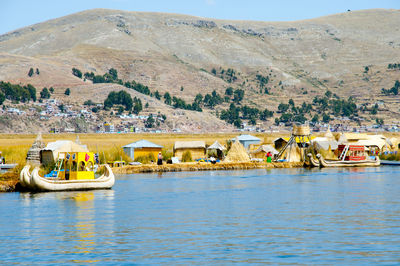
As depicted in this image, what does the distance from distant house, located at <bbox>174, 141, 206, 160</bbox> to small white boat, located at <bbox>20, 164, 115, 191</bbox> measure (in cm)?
2879

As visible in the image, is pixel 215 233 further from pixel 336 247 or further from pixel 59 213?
pixel 59 213

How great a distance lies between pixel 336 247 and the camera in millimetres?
25312

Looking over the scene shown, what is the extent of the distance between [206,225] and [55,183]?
18.5 meters

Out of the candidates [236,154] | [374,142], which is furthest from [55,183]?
[374,142]

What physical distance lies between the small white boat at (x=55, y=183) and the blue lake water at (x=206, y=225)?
619mm

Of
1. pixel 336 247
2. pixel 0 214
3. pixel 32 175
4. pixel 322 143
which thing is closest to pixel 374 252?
pixel 336 247

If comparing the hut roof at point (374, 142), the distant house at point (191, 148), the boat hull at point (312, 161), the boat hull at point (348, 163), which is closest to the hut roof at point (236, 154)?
the distant house at point (191, 148)

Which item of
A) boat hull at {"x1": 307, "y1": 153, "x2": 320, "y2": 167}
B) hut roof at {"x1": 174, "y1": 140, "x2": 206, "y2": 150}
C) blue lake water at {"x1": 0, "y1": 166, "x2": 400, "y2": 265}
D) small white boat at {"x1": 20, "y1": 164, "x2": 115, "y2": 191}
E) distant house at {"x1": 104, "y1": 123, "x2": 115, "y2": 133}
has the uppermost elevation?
distant house at {"x1": 104, "y1": 123, "x2": 115, "y2": 133}

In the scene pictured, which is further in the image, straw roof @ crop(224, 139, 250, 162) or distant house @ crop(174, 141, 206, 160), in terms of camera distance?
distant house @ crop(174, 141, 206, 160)

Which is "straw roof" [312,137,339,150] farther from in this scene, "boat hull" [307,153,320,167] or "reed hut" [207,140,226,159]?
"reed hut" [207,140,226,159]

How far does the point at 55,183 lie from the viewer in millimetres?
46062

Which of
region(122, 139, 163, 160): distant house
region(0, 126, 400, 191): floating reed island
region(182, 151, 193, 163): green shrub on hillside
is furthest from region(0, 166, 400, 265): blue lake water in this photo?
region(182, 151, 193, 163): green shrub on hillside

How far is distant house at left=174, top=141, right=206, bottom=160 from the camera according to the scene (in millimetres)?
76938

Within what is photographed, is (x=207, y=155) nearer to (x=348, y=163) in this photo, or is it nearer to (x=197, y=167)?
(x=197, y=167)
